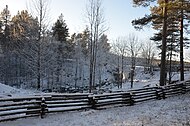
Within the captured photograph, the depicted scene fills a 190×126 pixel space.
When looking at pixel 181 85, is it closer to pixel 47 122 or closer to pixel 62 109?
pixel 62 109

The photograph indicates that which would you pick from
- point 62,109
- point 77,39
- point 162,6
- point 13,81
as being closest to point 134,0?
point 162,6

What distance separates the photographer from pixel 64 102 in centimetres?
1524

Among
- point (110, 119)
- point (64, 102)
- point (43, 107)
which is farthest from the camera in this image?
point (64, 102)

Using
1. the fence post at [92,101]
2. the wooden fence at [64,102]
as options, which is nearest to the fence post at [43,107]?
the wooden fence at [64,102]

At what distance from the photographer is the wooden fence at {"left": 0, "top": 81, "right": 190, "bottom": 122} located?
42.7 feet

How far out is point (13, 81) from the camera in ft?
219

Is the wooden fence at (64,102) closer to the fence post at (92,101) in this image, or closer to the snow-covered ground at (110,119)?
the fence post at (92,101)

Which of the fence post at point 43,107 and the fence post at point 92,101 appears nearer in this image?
the fence post at point 43,107

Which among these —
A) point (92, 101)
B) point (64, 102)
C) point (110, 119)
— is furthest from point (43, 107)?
point (92, 101)

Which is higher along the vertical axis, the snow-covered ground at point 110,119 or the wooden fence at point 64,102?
the wooden fence at point 64,102

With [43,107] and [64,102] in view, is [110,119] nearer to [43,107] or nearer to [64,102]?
[64,102]

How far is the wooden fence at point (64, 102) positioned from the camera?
1302 centimetres

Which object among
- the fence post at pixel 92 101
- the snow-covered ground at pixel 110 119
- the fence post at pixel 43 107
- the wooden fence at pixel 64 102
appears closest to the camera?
the snow-covered ground at pixel 110 119

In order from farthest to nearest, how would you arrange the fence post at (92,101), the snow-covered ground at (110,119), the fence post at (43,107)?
the fence post at (92,101) → the fence post at (43,107) → the snow-covered ground at (110,119)
